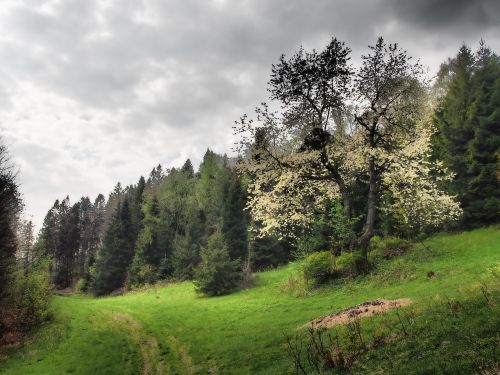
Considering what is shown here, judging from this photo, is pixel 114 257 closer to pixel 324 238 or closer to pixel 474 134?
pixel 324 238

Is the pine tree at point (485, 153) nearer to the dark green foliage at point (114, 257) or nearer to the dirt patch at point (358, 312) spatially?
the dirt patch at point (358, 312)

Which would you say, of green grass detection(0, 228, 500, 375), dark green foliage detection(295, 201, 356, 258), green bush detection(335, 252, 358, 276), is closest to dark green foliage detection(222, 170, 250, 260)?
dark green foliage detection(295, 201, 356, 258)

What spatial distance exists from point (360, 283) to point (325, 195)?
819cm

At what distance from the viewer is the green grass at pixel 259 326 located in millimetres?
12875

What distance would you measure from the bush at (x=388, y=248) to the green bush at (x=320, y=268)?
4.92 meters

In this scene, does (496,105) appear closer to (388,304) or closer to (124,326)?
(388,304)

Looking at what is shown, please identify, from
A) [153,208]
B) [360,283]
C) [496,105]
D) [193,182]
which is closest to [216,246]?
[360,283]

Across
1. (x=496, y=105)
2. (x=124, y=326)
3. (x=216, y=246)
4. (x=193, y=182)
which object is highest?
(x=193, y=182)

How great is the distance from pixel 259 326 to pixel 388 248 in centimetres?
1810

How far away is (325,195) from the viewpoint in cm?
3303

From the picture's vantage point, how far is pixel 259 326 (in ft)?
77.2

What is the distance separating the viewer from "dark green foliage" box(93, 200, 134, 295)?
250 feet

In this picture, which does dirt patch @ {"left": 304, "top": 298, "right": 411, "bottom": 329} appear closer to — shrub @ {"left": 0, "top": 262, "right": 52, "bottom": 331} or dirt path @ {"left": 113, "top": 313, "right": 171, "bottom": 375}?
dirt path @ {"left": 113, "top": 313, "right": 171, "bottom": 375}

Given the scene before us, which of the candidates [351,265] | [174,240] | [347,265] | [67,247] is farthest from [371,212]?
[67,247]
